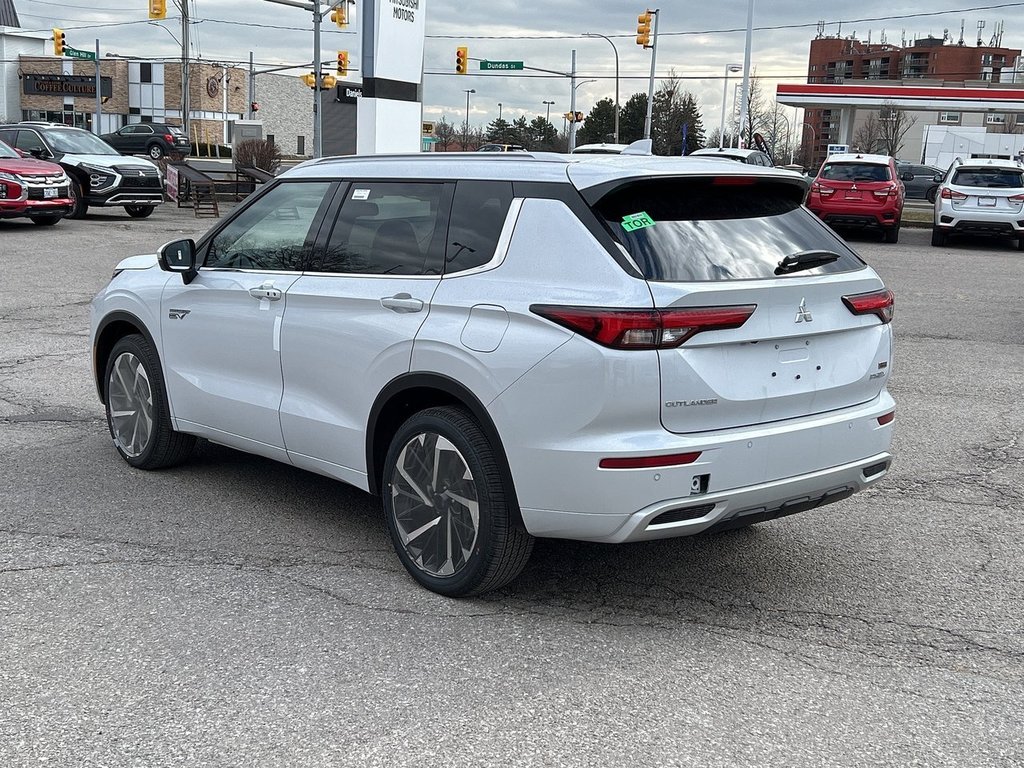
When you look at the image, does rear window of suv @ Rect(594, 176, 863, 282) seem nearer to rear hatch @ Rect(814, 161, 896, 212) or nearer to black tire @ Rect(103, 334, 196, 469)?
black tire @ Rect(103, 334, 196, 469)

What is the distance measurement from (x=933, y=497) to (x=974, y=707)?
253 centimetres

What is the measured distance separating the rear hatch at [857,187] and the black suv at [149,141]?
36.1 m

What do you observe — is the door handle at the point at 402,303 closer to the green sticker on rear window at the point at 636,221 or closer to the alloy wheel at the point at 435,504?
the alloy wheel at the point at 435,504

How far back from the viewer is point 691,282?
12.7 feet

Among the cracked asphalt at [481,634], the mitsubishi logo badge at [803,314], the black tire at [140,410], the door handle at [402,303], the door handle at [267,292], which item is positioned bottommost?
the cracked asphalt at [481,634]

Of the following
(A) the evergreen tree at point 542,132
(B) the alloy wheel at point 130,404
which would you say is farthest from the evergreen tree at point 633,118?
(B) the alloy wheel at point 130,404

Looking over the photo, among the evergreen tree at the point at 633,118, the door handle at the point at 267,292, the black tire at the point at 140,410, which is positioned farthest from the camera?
the evergreen tree at the point at 633,118

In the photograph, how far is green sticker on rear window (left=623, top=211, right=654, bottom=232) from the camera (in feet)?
13.1

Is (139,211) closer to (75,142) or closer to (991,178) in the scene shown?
(75,142)

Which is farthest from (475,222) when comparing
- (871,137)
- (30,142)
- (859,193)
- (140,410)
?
(871,137)

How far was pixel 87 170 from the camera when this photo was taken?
24.0 m

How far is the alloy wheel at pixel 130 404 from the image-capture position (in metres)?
5.98

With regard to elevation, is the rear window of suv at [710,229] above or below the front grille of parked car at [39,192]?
above

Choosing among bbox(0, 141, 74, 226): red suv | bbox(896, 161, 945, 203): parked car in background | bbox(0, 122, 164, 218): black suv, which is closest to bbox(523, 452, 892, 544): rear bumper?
bbox(0, 141, 74, 226): red suv
